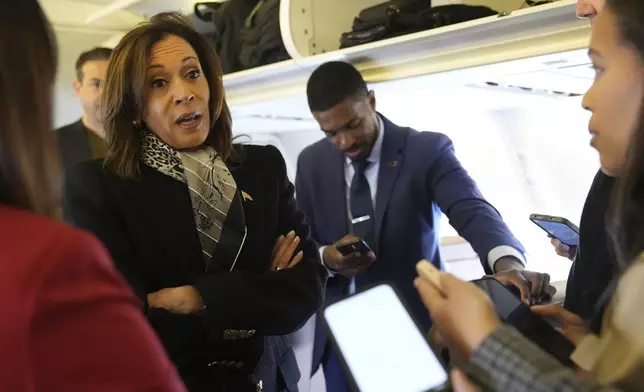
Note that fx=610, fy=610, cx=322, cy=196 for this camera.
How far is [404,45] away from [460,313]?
3.05ft

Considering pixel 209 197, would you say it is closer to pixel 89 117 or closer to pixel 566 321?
pixel 566 321

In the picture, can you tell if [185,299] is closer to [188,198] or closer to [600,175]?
[188,198]

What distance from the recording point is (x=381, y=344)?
0.83m

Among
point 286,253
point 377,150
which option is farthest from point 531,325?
point 377,150

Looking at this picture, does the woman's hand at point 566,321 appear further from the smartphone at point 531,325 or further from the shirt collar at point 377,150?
the shirt collar at point 377,150

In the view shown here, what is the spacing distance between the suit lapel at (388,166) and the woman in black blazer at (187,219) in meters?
0.44

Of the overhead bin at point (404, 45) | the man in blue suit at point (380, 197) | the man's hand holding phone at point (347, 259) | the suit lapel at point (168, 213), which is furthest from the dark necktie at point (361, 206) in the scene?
the suit lapel at point (168, 213)

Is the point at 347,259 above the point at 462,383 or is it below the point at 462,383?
below

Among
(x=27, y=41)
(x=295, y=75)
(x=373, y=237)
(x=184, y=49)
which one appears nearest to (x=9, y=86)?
(x=27, y=41)

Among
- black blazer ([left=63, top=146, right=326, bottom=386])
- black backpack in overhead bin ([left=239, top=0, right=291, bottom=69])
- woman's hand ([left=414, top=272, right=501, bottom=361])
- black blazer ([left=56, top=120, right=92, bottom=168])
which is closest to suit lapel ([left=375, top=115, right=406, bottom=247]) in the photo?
black backpack in overhead bin ([left=239, top=0, right=291, bottom=69])

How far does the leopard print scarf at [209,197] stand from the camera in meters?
1.14

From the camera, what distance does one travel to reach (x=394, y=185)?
1682mm

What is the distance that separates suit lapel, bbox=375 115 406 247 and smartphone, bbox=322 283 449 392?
797 mm

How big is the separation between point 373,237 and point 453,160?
0.31 metres
